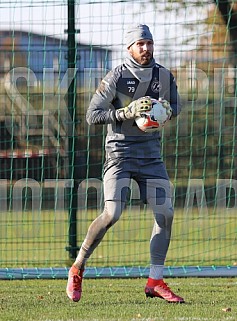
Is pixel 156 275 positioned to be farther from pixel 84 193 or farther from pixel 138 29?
pixel 84 193

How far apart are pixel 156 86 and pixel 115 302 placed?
5.19 ft

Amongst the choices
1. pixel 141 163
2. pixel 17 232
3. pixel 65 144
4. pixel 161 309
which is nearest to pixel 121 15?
pixel 65 144

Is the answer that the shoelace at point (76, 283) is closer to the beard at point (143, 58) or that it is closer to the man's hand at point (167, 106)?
the man's hand at point (167, 106)

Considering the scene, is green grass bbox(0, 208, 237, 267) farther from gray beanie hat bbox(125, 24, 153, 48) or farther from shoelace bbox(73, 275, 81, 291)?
gray beanie hat bbox(125, 24, 153, 48)

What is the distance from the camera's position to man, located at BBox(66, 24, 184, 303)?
7.72 meters

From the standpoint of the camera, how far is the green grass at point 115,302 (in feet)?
23.4

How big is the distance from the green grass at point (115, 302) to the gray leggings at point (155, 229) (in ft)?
1.17

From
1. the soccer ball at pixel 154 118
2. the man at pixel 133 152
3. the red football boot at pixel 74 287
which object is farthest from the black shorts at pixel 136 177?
the red football boot at pixel 74 287

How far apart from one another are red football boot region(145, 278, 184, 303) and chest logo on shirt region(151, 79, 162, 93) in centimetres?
136

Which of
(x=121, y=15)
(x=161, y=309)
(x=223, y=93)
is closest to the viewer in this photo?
(x=161, y=309)

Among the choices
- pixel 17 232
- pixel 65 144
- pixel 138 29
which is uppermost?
pixel 138 29

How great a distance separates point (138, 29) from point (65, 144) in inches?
147

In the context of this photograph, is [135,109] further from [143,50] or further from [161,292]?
[161,292]

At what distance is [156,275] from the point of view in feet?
25.8
